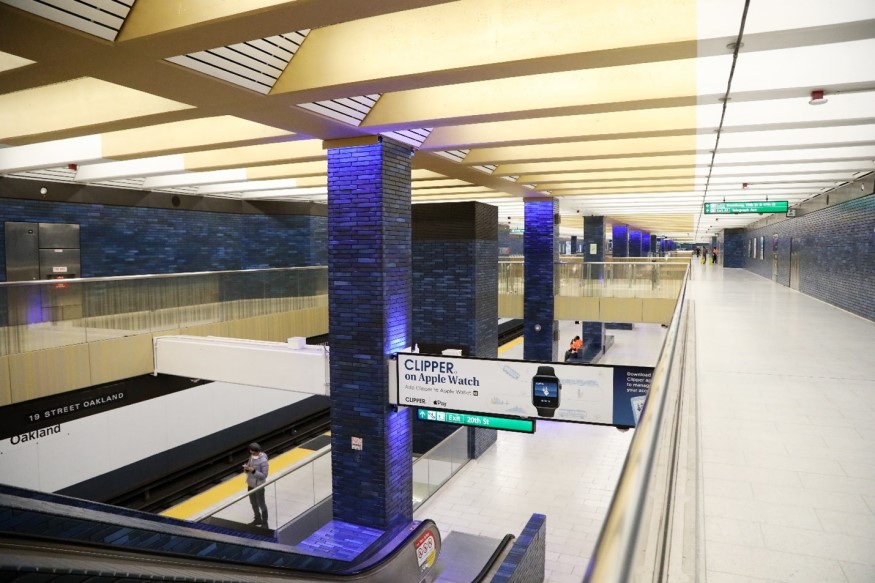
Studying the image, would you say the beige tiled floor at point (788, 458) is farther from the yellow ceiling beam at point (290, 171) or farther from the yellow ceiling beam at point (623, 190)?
the yellow ceiling beam at point (290, 171)

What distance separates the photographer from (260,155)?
10438 millimetres

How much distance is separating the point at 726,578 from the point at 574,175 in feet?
35.9

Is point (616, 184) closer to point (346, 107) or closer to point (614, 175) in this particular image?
point (614, 175)

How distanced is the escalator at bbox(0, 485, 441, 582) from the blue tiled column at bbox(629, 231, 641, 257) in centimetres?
4447

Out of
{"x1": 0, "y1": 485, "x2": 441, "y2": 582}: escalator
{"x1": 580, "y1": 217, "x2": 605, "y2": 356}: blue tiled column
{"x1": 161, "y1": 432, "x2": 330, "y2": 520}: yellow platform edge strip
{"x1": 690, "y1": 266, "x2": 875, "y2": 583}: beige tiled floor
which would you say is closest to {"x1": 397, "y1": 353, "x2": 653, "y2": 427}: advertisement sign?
{"x1": 690, "y1": 266, "x2": 875, "y2": 583}: beige tiled floor

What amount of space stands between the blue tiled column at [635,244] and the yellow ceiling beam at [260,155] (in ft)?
132

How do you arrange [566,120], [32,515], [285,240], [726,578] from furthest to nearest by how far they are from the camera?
[285,240] < [566,120] < [32,515] < [726,578]

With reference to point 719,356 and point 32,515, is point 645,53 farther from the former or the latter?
point 32,515

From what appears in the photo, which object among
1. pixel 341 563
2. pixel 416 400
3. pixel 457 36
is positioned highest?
pixel 457 36

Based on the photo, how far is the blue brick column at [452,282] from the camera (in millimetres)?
13812

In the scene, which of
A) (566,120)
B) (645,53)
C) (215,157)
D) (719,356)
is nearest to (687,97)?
(645,53)

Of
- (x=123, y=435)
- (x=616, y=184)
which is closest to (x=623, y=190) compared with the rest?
(x=616, y=184)

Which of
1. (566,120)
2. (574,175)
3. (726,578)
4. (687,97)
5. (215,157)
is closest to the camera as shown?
(726,578)

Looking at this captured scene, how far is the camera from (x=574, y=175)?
12883 millimetres
